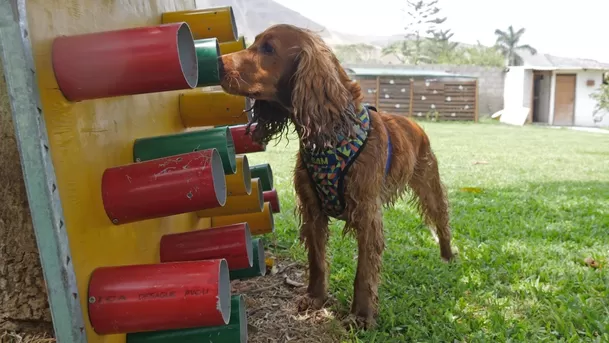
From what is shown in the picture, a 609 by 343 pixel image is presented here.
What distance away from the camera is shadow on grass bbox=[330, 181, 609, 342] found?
97.9 inches

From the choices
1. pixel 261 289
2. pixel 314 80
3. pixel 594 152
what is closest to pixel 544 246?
pixel 261 289

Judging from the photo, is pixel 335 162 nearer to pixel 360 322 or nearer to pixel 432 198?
pixel 360 322

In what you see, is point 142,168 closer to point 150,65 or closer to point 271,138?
point 150,65

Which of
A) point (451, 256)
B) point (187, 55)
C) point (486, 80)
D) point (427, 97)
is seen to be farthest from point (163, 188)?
point (486, 80)

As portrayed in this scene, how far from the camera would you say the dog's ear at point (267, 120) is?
272 cm

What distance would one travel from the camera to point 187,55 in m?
1.43

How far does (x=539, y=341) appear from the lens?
2.32 meters

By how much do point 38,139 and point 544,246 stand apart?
364 centimetres

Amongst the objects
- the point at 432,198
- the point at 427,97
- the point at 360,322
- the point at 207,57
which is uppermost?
the point at 207,57

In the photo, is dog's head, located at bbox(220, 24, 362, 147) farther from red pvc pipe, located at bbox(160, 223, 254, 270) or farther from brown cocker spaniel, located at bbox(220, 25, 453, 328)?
red pvc pipe, located at bbox(160, 223, 254, 270)

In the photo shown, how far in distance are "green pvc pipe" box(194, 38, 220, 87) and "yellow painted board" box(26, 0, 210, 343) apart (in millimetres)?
281

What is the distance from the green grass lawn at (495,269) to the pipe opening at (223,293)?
1.12 meters

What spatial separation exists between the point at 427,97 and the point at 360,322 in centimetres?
2693

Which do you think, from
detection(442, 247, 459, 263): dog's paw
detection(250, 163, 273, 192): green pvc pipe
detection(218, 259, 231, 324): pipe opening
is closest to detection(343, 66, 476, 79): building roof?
detection(442, 247, 459, 263): dog's paw
